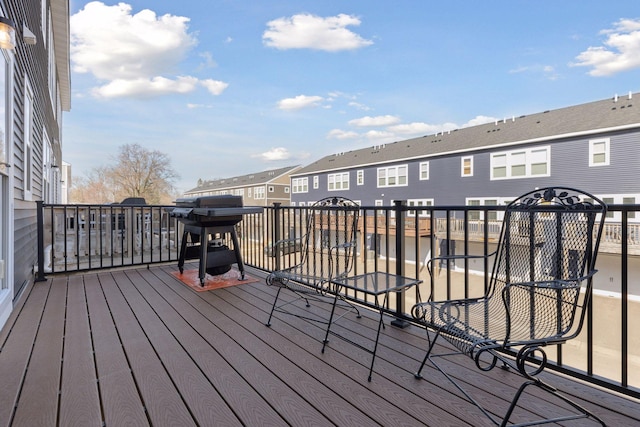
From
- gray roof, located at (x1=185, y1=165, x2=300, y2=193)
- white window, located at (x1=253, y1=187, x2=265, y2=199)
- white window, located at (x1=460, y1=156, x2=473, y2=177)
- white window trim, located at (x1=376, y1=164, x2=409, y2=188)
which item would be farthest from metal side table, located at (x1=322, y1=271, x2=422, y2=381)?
white window, located at (x1=253, y1=187, x2=265, y2=199)

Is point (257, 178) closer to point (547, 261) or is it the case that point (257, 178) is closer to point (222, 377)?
point (222, 377)

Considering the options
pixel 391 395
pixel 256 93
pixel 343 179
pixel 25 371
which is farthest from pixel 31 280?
pixel 343 179

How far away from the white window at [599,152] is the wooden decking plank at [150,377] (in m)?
15.7

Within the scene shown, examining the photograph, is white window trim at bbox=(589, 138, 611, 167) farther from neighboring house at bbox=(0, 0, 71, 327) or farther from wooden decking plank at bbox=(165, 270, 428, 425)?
neighboring house at bbox=(0, 0, 71, 327)

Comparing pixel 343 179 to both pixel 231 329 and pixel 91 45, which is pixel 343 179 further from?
pixel 231 329

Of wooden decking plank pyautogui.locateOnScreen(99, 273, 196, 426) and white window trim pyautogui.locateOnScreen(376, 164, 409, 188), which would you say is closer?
wooden decking plank pyautogui.locateOnScreen(99, 273, 196, 426)

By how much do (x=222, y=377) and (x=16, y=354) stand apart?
4.42ft

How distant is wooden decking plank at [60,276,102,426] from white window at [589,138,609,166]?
15952 mm

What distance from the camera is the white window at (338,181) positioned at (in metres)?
21.4

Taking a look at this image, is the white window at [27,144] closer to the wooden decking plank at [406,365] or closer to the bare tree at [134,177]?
the wooden decking plank at [406,365]

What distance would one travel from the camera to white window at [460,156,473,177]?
15.6 meters

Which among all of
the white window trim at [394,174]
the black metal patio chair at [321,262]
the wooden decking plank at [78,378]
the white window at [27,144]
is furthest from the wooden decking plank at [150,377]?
the white window trim at [394,174]

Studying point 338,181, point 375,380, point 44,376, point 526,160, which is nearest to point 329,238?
point 375,380

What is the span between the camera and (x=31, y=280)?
3.94m
